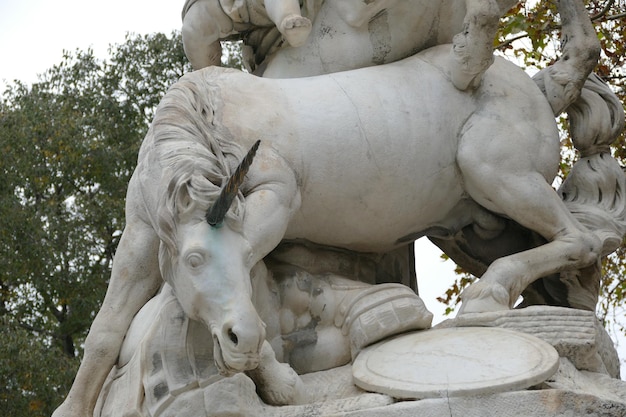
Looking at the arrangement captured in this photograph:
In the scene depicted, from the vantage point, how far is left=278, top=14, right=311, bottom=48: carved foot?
5.61 m

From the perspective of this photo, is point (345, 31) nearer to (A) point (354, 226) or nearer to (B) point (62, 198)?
(A) point (354, 226)

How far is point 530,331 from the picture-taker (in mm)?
5355

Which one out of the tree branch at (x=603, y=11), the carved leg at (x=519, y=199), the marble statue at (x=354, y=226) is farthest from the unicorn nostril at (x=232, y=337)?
the tree branch at (x=603, y=11)

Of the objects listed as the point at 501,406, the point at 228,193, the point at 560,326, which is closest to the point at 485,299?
the point at 560,326

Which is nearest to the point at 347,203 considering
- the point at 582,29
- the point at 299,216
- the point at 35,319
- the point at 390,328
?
the point at 299,216

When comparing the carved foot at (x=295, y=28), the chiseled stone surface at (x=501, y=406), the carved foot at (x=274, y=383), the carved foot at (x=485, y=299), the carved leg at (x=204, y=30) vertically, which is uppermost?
the carved leg at (x=204, y=30)

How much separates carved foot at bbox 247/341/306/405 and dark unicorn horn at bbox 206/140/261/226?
0.60 m

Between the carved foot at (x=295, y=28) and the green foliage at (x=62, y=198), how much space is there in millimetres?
7016

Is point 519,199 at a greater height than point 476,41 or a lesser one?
lesser

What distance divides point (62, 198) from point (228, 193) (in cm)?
984

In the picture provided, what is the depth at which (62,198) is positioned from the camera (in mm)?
14344

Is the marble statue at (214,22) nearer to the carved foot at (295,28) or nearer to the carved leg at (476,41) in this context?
the carved foot at (295,28)

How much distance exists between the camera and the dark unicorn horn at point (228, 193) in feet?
15.4

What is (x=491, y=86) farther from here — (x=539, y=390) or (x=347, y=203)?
(x=539, y=390)
